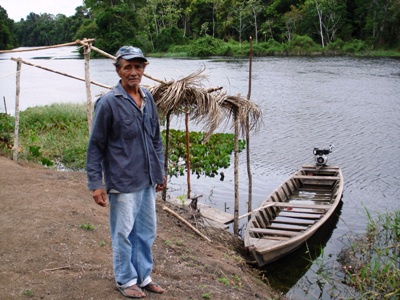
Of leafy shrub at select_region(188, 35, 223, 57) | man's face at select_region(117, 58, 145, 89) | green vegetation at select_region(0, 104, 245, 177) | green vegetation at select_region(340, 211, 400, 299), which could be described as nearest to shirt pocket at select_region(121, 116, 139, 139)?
man's face at select_region(117, 58, 145, 89)

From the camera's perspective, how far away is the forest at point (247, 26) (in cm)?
5112

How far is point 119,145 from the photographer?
12.6ft

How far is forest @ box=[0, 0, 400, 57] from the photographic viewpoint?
5112 centimetres

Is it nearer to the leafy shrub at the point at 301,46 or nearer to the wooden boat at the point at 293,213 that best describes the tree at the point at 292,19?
the leafy shrub at the point at 301,46

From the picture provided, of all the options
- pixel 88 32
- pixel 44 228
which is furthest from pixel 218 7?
pixel 44 228

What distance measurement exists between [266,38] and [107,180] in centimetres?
5957

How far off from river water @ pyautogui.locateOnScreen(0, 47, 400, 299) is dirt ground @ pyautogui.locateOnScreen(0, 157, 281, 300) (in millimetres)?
1413

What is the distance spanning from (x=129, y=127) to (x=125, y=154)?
0.68 ft

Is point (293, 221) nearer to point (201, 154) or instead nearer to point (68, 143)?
point (201, 154)

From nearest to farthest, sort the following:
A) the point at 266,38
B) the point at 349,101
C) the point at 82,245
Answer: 1. the point at 82,245
2. the point at 349,101
3. the point at 266,38

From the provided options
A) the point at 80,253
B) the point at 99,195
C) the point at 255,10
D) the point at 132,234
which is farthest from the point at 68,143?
the point at 255,10

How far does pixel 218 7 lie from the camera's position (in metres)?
65.8

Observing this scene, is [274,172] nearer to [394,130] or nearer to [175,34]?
[394,130]

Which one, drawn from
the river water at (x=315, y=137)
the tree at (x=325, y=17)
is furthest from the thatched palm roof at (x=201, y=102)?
the tree at (x=325, y=17)
